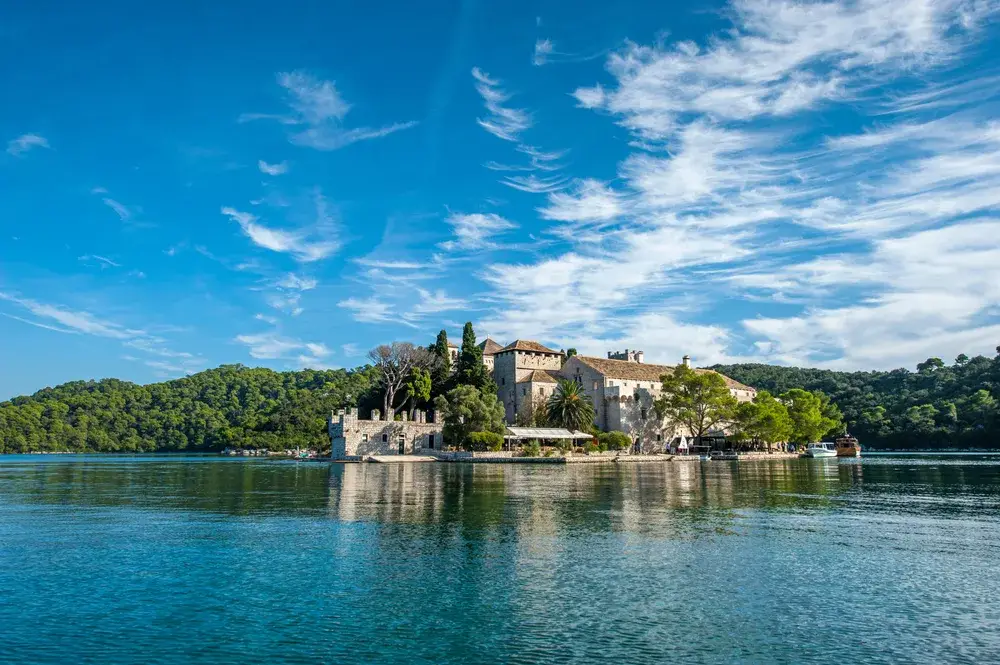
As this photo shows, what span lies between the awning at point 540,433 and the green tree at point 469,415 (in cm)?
110

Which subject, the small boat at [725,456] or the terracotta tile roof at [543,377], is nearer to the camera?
the small boat at [725,456]

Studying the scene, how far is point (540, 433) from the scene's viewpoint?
213ft

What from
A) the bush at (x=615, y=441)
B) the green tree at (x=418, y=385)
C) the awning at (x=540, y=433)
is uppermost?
the green tree at (x=418, y=385)

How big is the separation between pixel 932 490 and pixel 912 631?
25.1 meters

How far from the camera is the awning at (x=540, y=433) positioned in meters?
64.5

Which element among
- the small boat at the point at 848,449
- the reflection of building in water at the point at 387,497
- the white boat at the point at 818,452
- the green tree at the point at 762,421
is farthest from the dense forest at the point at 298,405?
the reflection of building in water at the point at 387,497

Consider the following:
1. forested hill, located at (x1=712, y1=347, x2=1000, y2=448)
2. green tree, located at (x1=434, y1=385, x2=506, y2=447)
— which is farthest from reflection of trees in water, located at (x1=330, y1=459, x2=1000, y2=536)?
forested hill, located at (x1=712, y1=347, x2=1000, y2=448)

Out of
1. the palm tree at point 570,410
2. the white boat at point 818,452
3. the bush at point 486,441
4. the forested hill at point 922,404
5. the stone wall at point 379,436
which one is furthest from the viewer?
the forested hill at point 922,404

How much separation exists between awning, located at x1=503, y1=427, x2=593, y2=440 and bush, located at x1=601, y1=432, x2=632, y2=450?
194 cm

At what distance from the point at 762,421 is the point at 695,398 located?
23.2ft

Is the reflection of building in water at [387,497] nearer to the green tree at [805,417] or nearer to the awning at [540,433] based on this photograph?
the awning at [540,433]

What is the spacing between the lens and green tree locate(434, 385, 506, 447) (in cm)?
6469

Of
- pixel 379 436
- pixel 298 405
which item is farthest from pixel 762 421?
pixel 298 405

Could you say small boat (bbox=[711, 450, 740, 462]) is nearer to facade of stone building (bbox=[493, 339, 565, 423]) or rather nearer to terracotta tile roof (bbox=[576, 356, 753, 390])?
terracotta tile roof (bbox=[576, 356, 753, 390])
